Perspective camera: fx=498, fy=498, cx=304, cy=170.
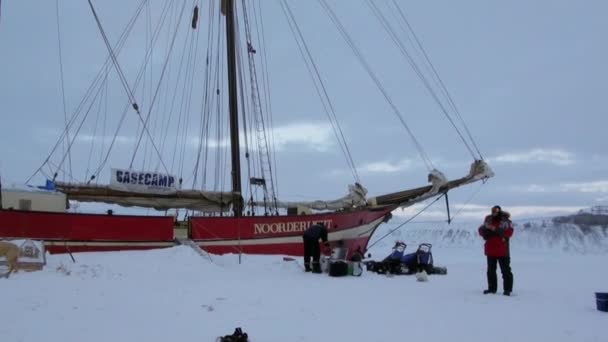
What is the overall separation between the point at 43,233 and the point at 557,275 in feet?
36.8

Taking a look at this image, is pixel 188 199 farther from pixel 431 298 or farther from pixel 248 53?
pixel 431 298

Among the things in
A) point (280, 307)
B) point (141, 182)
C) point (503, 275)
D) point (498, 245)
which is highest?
point (141, 182)

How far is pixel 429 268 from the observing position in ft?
35.8

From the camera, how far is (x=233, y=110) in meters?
15.9

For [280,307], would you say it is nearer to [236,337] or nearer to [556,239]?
[236,337]

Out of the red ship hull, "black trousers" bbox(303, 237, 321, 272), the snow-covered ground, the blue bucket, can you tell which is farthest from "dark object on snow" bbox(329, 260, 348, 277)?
the blue bucket

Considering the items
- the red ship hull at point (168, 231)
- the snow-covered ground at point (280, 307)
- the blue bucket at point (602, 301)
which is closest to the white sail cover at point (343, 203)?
the red ship hull at point (168, 231)

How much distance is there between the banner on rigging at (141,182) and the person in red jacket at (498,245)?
32.6ft

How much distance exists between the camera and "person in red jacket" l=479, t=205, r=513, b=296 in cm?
750

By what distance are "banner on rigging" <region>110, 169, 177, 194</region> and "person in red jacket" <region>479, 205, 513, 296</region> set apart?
9.92 meters

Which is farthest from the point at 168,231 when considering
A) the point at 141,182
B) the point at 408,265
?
the point at 408,265

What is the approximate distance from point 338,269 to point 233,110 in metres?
7.64

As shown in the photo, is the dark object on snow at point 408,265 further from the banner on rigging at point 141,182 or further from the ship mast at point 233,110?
the banner on rigging at point 141,182

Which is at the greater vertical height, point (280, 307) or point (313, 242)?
point (313, 242)
